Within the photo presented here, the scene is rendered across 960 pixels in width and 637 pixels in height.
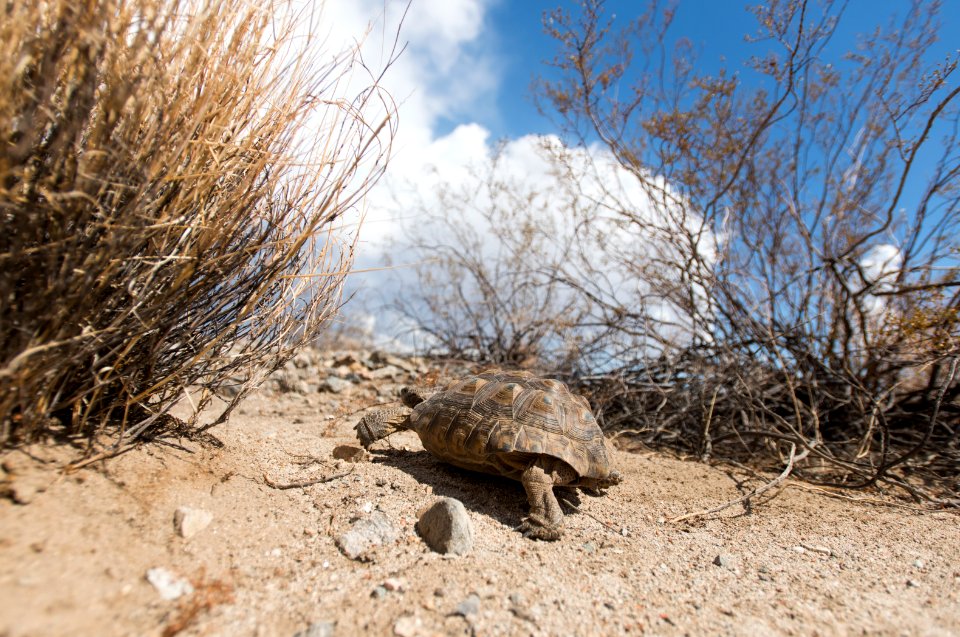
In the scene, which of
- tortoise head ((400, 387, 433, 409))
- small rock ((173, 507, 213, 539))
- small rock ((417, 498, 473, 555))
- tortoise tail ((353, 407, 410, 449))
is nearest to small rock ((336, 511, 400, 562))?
small rock ((417, 498, 473, 555))

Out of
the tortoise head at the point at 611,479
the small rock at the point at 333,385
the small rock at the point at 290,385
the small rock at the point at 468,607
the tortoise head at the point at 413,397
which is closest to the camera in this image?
the small rock at the point at 468,607

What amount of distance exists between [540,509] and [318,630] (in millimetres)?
1300

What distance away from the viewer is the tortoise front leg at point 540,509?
2.48 m

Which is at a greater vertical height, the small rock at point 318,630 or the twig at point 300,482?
the twig at point 300,482

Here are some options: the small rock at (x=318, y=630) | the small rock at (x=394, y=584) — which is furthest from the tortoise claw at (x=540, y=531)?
the small rock at (x=318, y=630)

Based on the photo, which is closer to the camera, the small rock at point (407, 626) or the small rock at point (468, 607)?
the small rock at point (407, 626)

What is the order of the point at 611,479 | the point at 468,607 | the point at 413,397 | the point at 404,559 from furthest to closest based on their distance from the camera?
1. the point at 413,397
2. the point at 611,479
3. the point at 404,559
4. the point at 468,607

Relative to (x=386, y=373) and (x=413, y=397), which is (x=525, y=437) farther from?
(x=386, y=373)

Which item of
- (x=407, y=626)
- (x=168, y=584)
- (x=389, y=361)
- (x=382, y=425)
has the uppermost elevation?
(x=389, y=361)

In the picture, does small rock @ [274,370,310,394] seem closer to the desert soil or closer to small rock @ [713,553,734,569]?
the desert soil

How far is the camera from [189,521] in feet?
6.25

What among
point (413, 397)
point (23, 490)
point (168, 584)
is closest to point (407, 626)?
point (168, 584)

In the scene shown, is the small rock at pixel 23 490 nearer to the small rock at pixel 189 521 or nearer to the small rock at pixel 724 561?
the small rock at pixel 189 521

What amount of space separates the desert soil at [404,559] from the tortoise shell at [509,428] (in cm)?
27
